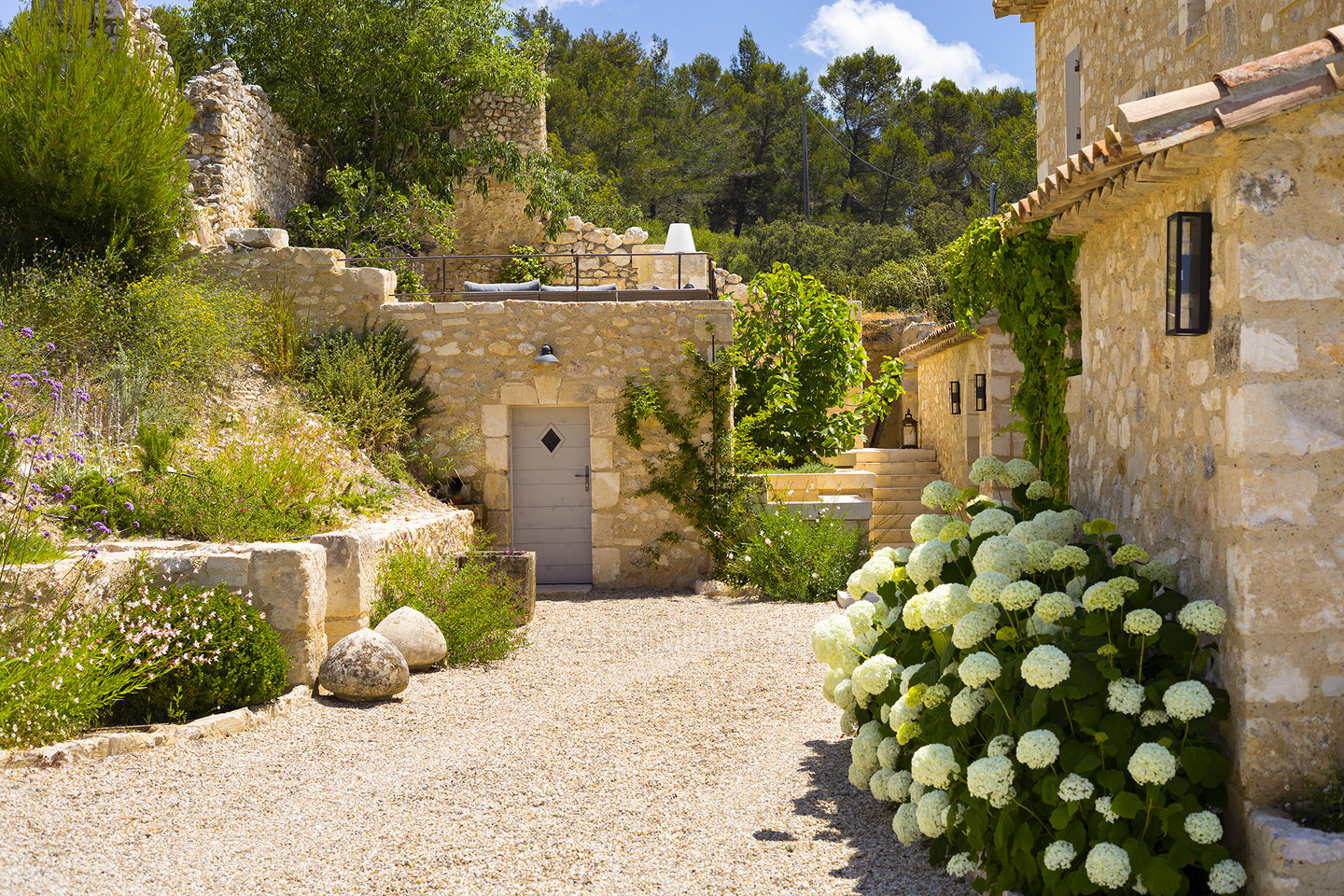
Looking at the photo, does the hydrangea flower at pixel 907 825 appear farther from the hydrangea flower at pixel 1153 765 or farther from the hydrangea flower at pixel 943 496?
the hydrangea flower at pixel 943 496

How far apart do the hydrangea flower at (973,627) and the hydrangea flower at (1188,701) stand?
22.6 inches

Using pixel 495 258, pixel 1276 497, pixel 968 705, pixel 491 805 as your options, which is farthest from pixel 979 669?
pixel 495 258

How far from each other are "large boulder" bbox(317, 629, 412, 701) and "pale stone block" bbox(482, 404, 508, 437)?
4123 millimetres

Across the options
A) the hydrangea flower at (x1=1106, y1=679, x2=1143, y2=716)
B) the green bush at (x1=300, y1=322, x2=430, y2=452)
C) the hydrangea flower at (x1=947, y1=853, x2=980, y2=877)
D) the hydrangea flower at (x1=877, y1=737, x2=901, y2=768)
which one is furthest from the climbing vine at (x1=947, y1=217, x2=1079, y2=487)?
the green bush at (x1=300, y1=322, x2=430, y2=452)

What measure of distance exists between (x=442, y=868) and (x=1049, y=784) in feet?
6.71

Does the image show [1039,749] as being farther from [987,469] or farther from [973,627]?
[987,469]

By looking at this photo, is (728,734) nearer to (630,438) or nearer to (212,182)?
(630,438)

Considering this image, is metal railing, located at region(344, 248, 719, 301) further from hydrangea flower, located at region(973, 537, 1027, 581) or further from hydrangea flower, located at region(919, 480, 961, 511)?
hydrangea flower, located at region(973, 537, 1027, 581)

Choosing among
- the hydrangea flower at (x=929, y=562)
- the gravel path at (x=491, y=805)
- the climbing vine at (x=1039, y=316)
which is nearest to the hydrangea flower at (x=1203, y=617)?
the hydrangea flower at (x=929, y=562)

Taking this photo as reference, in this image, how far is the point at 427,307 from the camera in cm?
987

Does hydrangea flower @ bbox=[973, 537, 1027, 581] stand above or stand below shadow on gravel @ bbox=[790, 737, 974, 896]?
above

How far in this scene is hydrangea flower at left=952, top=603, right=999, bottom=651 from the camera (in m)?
3.28

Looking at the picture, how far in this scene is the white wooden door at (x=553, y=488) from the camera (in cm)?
1003

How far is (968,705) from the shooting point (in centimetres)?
323
